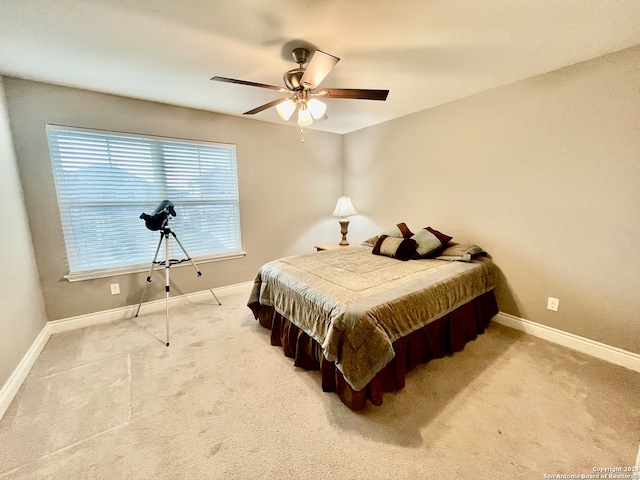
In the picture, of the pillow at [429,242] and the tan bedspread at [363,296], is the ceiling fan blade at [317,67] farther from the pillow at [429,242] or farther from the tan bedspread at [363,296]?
the pillow at [429,242]

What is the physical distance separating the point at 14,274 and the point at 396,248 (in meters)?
3.29

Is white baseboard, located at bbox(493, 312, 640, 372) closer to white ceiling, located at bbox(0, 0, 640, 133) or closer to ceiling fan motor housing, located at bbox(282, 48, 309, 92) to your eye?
white ceiling, located at bbox(0, 0, 640, 133)

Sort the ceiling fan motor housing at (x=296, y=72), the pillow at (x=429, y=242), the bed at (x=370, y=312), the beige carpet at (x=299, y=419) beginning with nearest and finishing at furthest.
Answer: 1. the beige carpet at (x=299, y=419)
2. the bed at (x=370, y=312)
3. the ceiling fan motor housing at (x=296, y=72)
4. the pillow at (x=429, y=242)

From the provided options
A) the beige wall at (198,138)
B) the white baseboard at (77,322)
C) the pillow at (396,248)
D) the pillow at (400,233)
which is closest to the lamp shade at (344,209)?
the beige wall at (198,138)

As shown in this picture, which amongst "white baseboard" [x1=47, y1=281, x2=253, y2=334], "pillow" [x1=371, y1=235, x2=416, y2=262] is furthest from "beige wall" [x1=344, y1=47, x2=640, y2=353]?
"white baseboard" [x1=47, y1=281, x2=253, y2=334]

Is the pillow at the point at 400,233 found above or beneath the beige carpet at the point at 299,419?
above

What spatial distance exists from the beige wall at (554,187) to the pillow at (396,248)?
658 millimetres

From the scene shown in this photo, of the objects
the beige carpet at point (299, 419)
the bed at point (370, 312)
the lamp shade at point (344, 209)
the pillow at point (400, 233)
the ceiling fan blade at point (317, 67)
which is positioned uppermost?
the ceiling fan blade at point (317, 67)

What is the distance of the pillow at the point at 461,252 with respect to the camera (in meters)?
2.57

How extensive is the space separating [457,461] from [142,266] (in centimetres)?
324

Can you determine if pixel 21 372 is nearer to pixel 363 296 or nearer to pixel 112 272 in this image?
pixel 112 272

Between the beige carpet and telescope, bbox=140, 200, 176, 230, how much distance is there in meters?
1.17

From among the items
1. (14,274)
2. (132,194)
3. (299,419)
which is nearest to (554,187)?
(299,419)

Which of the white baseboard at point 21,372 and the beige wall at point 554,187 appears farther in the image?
the beige wall at point 554,187
